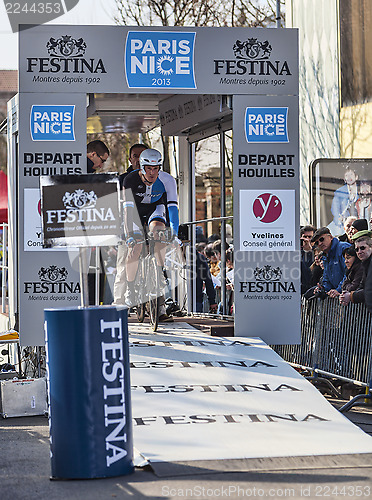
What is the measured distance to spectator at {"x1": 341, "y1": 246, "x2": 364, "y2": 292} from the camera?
10359mm

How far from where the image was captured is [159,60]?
1006 centimetres

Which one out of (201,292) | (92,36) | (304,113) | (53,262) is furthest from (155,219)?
(304,113)

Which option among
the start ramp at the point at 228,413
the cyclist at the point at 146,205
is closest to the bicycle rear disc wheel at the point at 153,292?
the cyclist at the point at 146,205

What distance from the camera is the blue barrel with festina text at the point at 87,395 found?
19.7 ft

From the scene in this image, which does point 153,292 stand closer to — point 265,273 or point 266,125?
point 265,273

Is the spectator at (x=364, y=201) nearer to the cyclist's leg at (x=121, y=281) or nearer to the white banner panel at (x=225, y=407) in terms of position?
the cyclist's leg at (x=121, y=281)

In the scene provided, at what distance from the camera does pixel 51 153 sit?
32.9 ft

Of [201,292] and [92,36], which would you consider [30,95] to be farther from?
[201,292]

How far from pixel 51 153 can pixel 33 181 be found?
1.19 ft

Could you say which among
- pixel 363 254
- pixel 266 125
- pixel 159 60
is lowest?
pixel 363 254


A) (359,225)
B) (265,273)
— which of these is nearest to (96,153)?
(265,273)

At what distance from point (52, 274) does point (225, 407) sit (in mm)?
3035

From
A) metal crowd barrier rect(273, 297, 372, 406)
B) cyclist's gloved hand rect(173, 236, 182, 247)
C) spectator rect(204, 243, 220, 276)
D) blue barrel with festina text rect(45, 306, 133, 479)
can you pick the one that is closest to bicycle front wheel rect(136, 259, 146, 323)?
cyclist's gloved hand rect(173, 236, 182, 247)

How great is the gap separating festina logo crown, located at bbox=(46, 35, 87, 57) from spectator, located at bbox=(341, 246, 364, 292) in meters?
3.76
